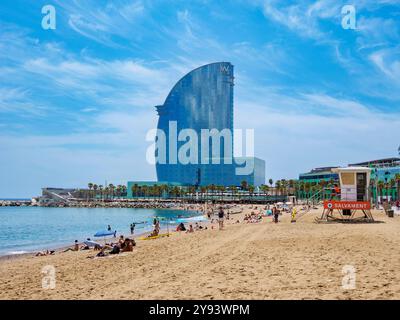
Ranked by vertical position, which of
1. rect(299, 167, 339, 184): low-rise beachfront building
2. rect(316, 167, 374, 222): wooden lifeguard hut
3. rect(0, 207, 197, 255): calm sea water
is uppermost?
rect(299, 167, 339, 184): low-rise beachfront building

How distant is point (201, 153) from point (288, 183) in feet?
199

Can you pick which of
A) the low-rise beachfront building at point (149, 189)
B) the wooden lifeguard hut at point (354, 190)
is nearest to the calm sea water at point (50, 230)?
the wooden lifeguard hut at point (354, 190)

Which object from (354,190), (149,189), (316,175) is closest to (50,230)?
(354,190)

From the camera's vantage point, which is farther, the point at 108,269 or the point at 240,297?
the point at 108,269

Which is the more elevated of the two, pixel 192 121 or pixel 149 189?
pixel 192 121

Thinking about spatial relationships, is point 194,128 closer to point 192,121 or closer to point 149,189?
point 192,121

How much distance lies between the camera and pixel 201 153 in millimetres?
195625

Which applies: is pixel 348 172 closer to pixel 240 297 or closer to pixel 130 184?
pixel 240 297

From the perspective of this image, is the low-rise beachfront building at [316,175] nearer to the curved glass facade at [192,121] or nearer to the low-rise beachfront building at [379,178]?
the low-rise beachfront building at [379,178]

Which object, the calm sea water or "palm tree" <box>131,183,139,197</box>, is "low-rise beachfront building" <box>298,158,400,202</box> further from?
"palm tree" <box>131,183,139,197</box>

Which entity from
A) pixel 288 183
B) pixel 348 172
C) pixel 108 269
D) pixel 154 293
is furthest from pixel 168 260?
pixel 288 183

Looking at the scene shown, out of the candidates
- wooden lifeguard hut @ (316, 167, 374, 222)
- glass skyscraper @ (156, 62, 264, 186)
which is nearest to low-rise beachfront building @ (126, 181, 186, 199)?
glass skyscraper @ (156, 62, 264, 186)

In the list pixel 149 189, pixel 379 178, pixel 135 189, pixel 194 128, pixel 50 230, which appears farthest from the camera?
pixel 194 128
